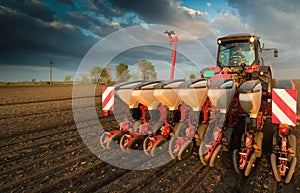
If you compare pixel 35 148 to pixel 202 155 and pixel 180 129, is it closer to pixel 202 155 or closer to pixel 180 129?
pixel 180 129

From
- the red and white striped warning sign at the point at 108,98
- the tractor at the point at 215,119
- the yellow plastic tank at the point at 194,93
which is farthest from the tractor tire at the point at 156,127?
the red and white striped warning sign at the point at 108,98

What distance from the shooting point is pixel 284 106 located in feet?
10.8

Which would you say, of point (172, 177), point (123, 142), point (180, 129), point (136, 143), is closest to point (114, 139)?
point (123, 142)

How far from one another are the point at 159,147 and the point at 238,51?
4.14m

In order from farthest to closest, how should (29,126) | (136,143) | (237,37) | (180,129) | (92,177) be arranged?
(29,126) → (237,37) → (136,143) → (180,129) → (92,177)

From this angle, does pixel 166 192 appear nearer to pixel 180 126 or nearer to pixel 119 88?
pixel 180 126

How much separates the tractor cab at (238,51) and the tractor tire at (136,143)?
11.7 feet

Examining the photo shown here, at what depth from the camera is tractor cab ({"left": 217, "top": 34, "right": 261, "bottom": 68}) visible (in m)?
5.96

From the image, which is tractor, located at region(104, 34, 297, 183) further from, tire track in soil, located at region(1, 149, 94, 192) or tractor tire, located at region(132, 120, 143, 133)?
tire track in soil, located at region(1, 149, 94, 192)

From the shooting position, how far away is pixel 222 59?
21.7 feet

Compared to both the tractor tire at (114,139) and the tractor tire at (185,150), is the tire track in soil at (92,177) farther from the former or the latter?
the tractor tire at (185,150)

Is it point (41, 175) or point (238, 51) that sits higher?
point (238, 51)

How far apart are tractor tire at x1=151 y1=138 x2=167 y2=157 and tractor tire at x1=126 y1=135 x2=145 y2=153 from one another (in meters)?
0.44

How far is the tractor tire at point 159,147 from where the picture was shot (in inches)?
155
